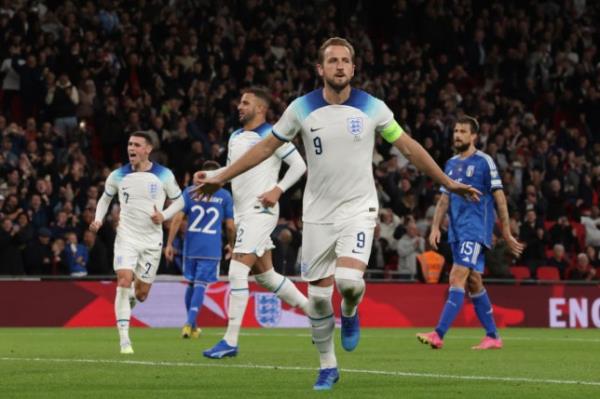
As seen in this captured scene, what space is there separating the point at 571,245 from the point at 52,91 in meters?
11.0

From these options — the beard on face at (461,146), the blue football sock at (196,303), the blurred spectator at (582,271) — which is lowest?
the blurred spectator at (582,271)

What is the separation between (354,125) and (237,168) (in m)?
0.94

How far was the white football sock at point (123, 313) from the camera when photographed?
14.0 metres

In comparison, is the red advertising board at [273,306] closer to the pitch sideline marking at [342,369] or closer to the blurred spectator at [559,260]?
the blurred spectator at [559,260]

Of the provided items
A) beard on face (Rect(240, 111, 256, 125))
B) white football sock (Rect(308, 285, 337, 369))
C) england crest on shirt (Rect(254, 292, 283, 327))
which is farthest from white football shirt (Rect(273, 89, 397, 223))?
england crest on shirt (Rect(254, 292, 283, 327))

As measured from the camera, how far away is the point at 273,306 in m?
23.4

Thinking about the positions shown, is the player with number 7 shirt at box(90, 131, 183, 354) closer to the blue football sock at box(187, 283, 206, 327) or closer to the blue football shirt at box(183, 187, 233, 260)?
the blue football sock at box(187, 283, 206, 327)

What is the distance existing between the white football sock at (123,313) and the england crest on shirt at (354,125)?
5.16 meters

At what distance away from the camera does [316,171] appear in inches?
385

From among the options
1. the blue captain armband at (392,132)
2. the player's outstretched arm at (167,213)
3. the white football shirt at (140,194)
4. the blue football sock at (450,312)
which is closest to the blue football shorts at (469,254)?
the blue football sock at (450,312)

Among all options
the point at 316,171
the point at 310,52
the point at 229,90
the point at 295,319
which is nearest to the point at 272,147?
the point at 316,171

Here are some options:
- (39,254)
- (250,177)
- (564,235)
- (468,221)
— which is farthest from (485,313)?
(564,235)

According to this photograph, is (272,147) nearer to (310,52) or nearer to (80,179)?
(80,179)

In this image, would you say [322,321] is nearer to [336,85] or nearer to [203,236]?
[336,85]
